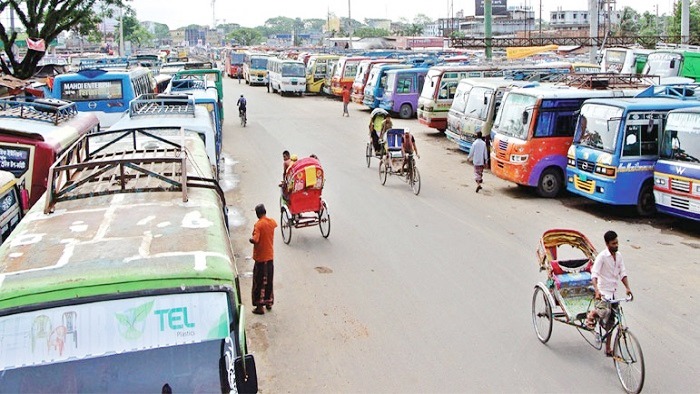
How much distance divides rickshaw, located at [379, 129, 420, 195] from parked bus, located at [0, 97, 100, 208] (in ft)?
23.2

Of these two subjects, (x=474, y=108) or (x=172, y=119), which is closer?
(x=172, y=119)

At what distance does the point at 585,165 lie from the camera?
15.1m

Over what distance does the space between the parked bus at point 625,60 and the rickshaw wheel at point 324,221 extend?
21.1m

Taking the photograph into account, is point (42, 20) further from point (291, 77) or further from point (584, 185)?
point (584, 185)

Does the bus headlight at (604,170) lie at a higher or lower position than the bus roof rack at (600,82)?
lower

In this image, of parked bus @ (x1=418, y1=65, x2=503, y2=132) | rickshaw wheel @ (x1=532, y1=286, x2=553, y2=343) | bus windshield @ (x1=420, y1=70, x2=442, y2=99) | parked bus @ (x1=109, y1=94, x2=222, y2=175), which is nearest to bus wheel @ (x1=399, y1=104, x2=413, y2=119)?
bus windshield @ (x1=420, y1=70, x2=442, y2=99)

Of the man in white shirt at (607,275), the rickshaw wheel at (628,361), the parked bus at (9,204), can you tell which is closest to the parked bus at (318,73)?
the parked bus at (9,204)

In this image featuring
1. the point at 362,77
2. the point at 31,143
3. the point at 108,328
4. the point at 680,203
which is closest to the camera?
the point at 108,328

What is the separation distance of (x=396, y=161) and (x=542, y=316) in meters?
9.66

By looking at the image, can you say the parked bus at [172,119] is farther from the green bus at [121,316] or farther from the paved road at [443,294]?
the green bus at [121,316]

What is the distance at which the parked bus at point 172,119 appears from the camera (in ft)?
42.4

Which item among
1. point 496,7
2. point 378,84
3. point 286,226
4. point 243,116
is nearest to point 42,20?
point 243,116

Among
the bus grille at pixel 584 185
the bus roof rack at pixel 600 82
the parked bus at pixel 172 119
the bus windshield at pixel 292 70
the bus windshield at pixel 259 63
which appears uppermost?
the bus windshield at pixel 259 63

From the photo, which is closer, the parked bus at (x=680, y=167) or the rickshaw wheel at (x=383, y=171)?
the parked bus at (x=680, y=167)
